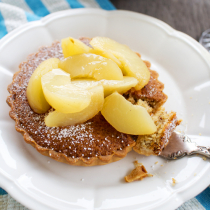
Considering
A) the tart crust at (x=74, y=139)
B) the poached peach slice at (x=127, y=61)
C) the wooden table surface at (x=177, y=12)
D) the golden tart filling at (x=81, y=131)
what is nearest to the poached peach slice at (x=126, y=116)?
the golden tart filling at (x=81, y=131)

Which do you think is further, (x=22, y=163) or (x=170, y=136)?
(x=170, y=136)

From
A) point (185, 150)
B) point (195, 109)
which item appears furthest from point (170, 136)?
point (195, 109)

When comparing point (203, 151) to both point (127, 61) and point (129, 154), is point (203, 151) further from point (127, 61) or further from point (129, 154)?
point (127, 61)

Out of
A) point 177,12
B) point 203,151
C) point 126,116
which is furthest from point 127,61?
point 177,12

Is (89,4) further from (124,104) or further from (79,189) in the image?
(79,189)

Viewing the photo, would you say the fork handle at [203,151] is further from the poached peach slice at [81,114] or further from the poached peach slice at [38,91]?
the poached peach slice at [38,91]

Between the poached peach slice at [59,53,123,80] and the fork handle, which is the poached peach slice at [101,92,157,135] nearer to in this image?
the poached peach slice at [59,53,123,80]
